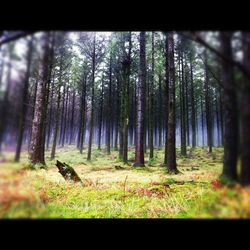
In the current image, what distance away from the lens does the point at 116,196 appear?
852 centimetres

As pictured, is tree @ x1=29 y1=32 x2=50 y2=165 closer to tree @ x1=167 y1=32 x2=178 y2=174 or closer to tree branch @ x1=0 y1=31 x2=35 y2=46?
tree @ x1=167 y1=32 x2=178 y2=174

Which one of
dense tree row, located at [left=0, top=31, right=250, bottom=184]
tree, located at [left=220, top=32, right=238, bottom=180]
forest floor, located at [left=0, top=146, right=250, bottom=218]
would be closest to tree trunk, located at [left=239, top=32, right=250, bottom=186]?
dense tree row, located at [left=0, top=31, right=250, bottom=184]

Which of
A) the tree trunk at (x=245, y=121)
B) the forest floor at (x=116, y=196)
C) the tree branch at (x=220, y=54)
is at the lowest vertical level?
the forest floor at (x=116, y=196)

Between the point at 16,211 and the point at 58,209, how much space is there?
348 centimetres

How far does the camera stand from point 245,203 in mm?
3494

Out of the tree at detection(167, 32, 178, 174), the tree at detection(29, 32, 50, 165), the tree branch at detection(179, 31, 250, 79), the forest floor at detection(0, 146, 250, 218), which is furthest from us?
the tree at detection(167, 32, 178, 174)

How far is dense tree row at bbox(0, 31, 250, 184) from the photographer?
4012 mm

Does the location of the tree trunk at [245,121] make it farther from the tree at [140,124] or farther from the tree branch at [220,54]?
the tree at [140,124]

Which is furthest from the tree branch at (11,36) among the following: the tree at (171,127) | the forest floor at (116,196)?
the tree at (171,127)

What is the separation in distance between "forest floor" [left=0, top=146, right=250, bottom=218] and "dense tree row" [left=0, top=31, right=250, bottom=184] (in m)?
0.47

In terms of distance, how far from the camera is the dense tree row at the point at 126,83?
4.01m

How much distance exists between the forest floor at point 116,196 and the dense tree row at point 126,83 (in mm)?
467
